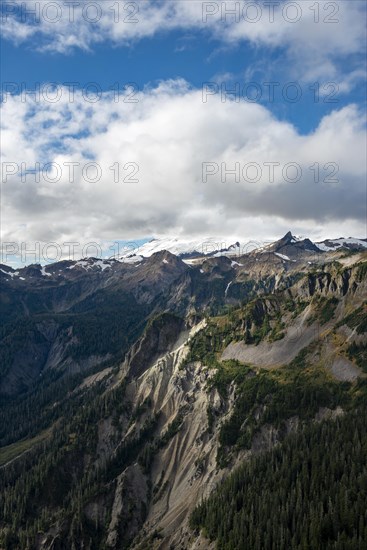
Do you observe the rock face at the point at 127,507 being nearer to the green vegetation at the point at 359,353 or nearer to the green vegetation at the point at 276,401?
the green vegetation at the point at 276,401

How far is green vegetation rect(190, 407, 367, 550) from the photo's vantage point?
344 feet

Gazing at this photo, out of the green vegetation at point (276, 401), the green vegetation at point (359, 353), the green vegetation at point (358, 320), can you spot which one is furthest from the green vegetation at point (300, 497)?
the green vegetation at point (358, 320)

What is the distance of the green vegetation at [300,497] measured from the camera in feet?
344

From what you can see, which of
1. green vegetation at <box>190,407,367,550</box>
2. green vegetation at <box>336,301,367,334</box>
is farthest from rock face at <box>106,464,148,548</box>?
green vegetation at <box>336,301,367,334</box>

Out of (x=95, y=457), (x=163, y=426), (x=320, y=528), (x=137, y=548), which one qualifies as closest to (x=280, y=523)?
(x=320, y=528)

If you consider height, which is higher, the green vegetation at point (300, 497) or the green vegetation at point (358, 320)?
the green vegetation at point (358, 320)

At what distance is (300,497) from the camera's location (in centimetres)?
11444

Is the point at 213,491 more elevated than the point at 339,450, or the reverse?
the point at 339,450

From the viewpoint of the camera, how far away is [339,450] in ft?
414

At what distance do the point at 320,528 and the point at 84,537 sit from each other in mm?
91008

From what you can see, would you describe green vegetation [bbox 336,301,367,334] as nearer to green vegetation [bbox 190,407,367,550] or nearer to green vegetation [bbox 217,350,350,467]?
green vegetation [bbox 217,350,350,467]

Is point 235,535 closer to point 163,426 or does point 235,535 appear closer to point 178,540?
point 178,540

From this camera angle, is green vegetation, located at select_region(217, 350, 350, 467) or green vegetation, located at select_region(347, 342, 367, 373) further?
green vegetation, located at select_region(347, 342, 367, 373)

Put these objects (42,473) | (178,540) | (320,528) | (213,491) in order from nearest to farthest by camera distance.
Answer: (320,528) → (178,540) → (213,491) → (42,473)
